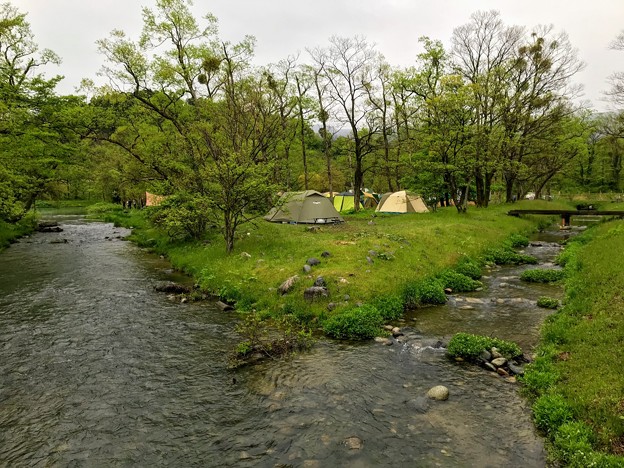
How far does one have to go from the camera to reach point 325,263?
16.2 meters

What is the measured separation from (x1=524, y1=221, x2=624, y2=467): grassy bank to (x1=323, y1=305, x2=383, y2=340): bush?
15.0ft

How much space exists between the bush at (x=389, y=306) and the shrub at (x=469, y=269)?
5864 mm

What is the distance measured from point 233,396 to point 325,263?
27.4 feet

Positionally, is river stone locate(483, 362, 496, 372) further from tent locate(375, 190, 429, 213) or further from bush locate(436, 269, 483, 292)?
tent locate(375, 190, 429, 213)

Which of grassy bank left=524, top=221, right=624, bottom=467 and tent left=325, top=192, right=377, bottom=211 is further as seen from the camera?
tent left=325, top=192, right=377, bottom=211

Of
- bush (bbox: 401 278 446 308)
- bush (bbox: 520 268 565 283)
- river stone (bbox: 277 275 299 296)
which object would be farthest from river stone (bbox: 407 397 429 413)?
bush (bbox: 520 268 565 283)

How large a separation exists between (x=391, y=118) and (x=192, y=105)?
25.7 m

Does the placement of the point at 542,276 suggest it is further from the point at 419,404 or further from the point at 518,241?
the point at 419,404

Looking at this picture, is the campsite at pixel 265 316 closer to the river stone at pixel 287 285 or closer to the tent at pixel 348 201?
the river stone at pixel 287 285

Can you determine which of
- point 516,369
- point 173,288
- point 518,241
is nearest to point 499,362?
point 516,369

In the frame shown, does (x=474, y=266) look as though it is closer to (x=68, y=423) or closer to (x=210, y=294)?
(x=210, y=294)

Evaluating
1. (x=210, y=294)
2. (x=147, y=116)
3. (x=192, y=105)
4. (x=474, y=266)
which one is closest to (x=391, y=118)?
(x=192, y=105)

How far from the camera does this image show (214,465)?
657 centimetres

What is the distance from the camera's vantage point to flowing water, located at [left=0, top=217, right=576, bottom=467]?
6844 millimetres
